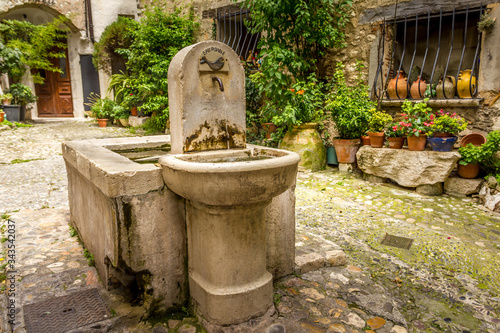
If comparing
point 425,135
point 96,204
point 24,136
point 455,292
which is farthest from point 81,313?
point 24,136

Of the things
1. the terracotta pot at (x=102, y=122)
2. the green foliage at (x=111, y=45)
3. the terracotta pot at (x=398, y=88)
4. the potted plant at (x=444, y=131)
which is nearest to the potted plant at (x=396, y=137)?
the potted plant at (x=444, y=131)

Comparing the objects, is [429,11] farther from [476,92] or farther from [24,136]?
[24,136]

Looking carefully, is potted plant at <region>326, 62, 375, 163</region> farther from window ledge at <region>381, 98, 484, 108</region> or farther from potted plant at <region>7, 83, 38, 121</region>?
potted plant at <region>7, 83, 38, 121</region>

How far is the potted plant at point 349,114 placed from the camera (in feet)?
17.0

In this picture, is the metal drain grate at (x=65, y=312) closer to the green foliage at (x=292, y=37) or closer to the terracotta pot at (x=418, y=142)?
the green foliage at (x=292, y=37)

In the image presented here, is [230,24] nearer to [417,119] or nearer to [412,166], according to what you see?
[417,119]

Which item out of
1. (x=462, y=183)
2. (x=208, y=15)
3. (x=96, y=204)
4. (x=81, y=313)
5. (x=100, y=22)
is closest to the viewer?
(x=81, y=313)

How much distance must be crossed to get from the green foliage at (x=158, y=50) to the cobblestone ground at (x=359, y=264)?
3.50 m

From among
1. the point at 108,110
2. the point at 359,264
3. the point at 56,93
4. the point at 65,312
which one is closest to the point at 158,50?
the point at 108,110

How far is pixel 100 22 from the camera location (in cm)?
1100

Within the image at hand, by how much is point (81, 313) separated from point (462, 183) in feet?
14.1

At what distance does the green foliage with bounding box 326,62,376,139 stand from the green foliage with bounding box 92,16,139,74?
6.82m

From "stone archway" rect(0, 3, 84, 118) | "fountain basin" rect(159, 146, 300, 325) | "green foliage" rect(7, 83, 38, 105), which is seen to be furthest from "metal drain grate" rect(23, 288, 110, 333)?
"stone archway" rect(0, 3, 84, 118)

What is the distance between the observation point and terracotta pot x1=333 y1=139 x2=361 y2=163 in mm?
5340
